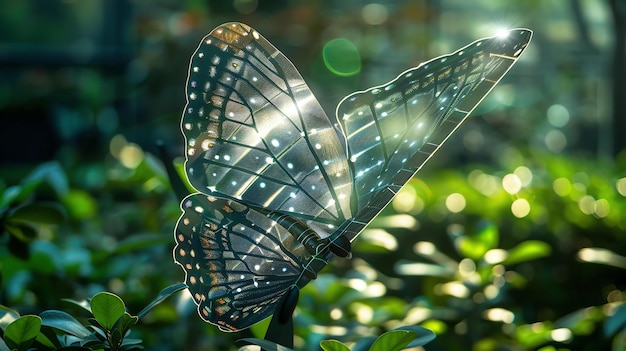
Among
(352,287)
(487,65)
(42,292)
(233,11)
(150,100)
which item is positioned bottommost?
(42,292)

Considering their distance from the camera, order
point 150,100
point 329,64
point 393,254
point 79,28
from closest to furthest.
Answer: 1. point 393,254
2. point 329,64
3. point 150,100
4. point 79,28

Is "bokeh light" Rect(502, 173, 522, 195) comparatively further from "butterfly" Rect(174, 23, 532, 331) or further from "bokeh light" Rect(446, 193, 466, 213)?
"butterfly" Rect(174, 23, 532, 331)

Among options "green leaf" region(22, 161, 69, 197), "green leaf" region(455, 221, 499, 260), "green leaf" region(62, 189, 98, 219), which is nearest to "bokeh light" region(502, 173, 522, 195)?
"green leaf" region(455, 221, 499, 260)

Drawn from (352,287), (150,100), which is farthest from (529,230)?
(150,100)

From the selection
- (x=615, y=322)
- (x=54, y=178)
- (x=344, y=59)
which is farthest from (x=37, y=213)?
(x=344, y=59)

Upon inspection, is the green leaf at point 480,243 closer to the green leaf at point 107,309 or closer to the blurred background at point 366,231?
the blurred background at point 366,231

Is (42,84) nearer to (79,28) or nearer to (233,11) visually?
(79,28)

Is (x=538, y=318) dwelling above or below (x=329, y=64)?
below

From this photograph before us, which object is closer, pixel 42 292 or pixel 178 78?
pixel 42 292
